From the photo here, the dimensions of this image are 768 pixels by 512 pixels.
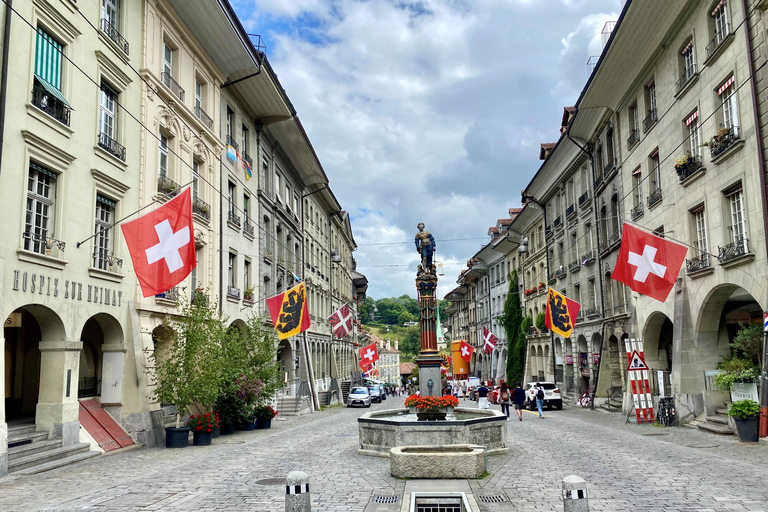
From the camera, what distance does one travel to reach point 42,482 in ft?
39.0

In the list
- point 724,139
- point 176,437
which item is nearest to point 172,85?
point 176,437

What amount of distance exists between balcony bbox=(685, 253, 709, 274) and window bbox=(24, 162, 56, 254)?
61.9ft

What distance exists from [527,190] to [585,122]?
14.1 meters

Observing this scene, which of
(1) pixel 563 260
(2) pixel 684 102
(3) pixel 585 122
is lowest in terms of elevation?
(1) pixel 563 260

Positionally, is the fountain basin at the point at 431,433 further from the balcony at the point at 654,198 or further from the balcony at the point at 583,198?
the balcony at the point at 583,198

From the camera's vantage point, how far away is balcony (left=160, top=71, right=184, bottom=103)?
21.5m

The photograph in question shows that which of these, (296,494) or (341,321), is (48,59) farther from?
(341,321)

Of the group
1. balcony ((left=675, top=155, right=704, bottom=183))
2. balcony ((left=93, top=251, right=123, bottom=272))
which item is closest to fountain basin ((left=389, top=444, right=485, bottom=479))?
balcony ((left=93, top=251, right=123, bottom=272))

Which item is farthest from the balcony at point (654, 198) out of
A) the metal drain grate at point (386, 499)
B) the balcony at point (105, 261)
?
the balcony at point (105, 261)

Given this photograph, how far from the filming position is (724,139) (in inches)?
720

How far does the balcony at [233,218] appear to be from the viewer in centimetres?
2713

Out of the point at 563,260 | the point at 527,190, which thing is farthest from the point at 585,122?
the point at 527,190

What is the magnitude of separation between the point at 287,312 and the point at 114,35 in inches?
511

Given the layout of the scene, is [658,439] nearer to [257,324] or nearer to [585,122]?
[257,324]
